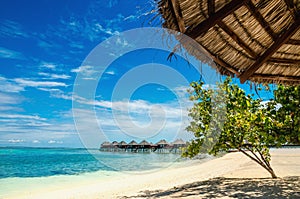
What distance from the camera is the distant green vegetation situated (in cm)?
566

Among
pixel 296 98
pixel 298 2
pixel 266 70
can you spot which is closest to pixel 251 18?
pixel 298 2

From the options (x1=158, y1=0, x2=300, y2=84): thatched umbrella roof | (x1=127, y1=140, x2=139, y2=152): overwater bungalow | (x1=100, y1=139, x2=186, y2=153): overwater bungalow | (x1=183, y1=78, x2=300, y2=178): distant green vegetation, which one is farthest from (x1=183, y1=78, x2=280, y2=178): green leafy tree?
(x1=127, y1=140, x2=139, y2=152): overwater bungalow

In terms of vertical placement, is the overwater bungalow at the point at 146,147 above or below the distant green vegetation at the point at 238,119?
above

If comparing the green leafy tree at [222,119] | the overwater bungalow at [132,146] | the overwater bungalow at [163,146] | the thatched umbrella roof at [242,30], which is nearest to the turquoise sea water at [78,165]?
the overwater bungalow at [163,146]

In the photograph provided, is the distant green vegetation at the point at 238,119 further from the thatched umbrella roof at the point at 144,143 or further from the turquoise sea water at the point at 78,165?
the thatched umbrella roof at the point at 144,143

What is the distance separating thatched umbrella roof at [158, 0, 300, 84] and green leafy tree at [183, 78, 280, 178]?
430 cm

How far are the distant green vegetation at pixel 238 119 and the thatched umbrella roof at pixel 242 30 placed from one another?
3.40 metres

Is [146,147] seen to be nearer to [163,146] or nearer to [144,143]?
[144,143]

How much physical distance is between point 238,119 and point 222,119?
75cm

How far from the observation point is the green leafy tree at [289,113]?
5465mm

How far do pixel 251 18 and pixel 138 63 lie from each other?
412 centimetres

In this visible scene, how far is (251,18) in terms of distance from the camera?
1866 mm

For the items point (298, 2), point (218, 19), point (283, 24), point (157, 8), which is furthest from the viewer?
point (283, 24)

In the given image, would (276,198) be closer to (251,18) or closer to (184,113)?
(184,113)
